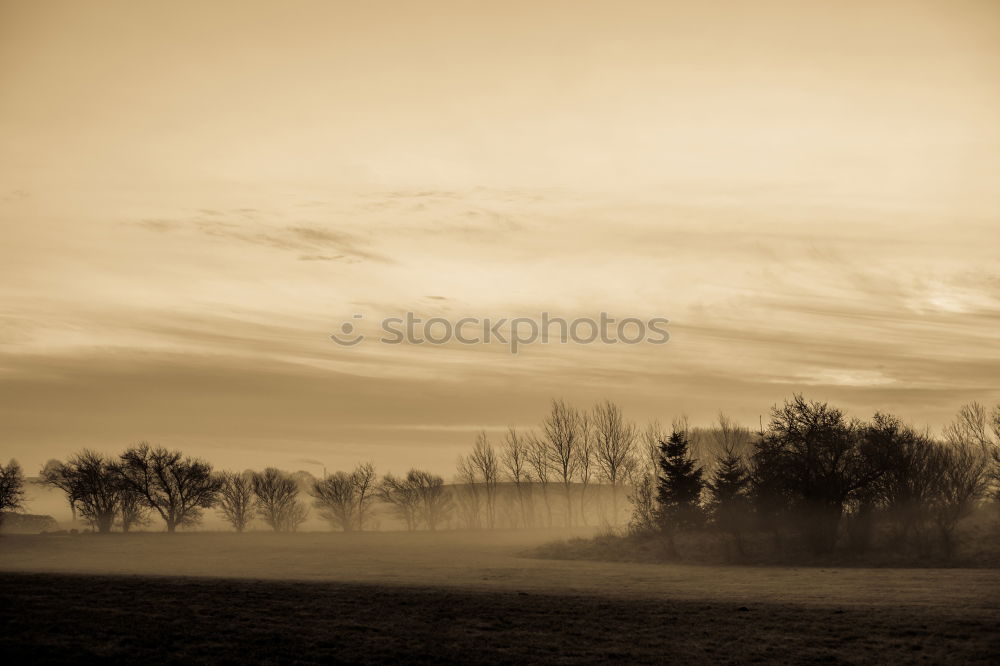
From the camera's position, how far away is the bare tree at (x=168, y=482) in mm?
117688

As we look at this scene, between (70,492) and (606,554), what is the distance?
89.6 m

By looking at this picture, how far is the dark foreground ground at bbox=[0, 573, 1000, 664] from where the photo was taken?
24.7 m

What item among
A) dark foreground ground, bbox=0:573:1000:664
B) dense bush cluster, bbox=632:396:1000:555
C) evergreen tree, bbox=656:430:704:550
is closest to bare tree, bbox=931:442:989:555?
dense bush cluster, bbox=632:396:1000:555

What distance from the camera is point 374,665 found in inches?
938

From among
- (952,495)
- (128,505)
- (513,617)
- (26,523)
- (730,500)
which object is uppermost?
(952,495)

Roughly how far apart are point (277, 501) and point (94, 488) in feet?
115

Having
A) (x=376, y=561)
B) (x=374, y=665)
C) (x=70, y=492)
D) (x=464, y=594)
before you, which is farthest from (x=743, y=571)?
(x=70, y=492)

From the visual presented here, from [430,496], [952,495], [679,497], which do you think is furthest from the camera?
[430,496]

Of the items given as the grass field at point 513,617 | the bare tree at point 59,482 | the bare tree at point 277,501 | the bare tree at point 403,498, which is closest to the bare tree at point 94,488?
the bare tree at point 59,482

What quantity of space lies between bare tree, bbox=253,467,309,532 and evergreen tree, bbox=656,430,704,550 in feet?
299

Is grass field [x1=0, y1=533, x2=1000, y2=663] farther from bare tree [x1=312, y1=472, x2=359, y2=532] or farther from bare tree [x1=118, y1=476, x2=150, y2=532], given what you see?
bare tree [x1=312, y1=472, x2=359, y2=532]

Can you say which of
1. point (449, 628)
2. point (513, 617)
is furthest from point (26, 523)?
point (449, 628)

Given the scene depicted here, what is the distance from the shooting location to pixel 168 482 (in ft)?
393

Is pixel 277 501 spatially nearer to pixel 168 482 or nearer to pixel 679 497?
pixel 168 482
